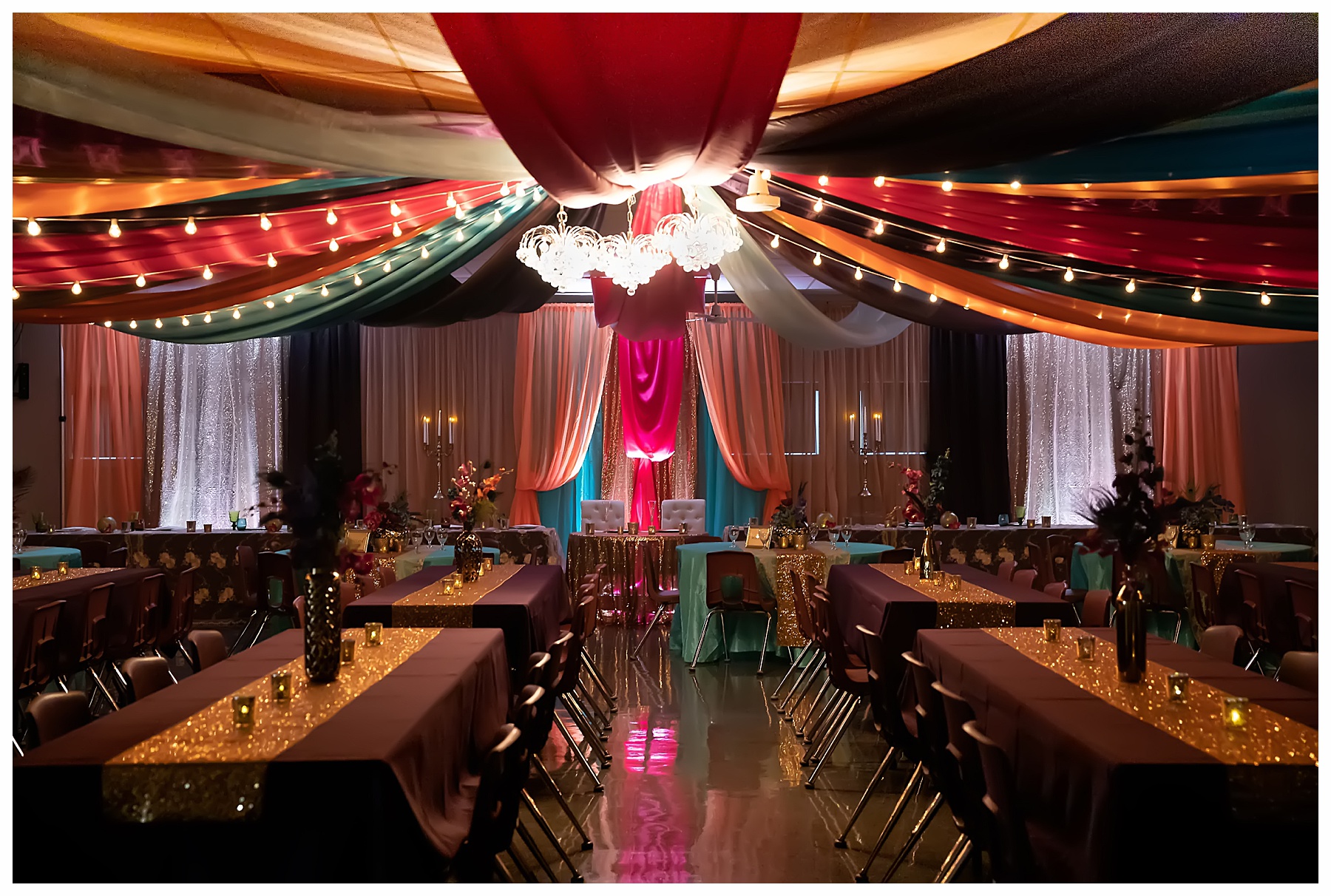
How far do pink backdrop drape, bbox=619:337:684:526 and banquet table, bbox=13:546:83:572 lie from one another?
19.3ft

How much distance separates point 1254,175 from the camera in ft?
12.6

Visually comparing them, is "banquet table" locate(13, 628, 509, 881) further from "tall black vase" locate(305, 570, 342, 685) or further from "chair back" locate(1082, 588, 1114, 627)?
"chair back" locate(1082, 588, 1114, 627)

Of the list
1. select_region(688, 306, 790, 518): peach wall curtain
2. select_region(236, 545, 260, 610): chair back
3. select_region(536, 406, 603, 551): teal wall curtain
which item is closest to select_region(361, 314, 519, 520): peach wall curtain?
select_region(536, 406, 603, 551): teal wall curtain

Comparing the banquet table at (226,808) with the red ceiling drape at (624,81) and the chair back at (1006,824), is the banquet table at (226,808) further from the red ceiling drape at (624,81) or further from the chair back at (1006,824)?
the red ceiling drape at (624,81)

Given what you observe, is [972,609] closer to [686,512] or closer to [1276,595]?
[1276,595]

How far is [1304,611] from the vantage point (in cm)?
561

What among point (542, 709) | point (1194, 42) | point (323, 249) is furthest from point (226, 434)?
point (1194, 42)

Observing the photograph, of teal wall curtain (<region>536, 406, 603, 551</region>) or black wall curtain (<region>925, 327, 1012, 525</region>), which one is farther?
teal wall curtain (<region>536, 406, 603, 551</region>)

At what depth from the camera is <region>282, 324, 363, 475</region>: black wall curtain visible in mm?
11984

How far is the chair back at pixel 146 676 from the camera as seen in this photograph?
335cm

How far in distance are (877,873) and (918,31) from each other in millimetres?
2829

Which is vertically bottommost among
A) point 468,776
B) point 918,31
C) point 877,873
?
point 877,873

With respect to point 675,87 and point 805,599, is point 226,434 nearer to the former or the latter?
point 805,599

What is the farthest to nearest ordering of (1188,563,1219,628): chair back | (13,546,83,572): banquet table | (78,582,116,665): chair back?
(13,546,83,572): banquet table → (1188,563,1219,628): chair back → (78,582,116,665): chair back
